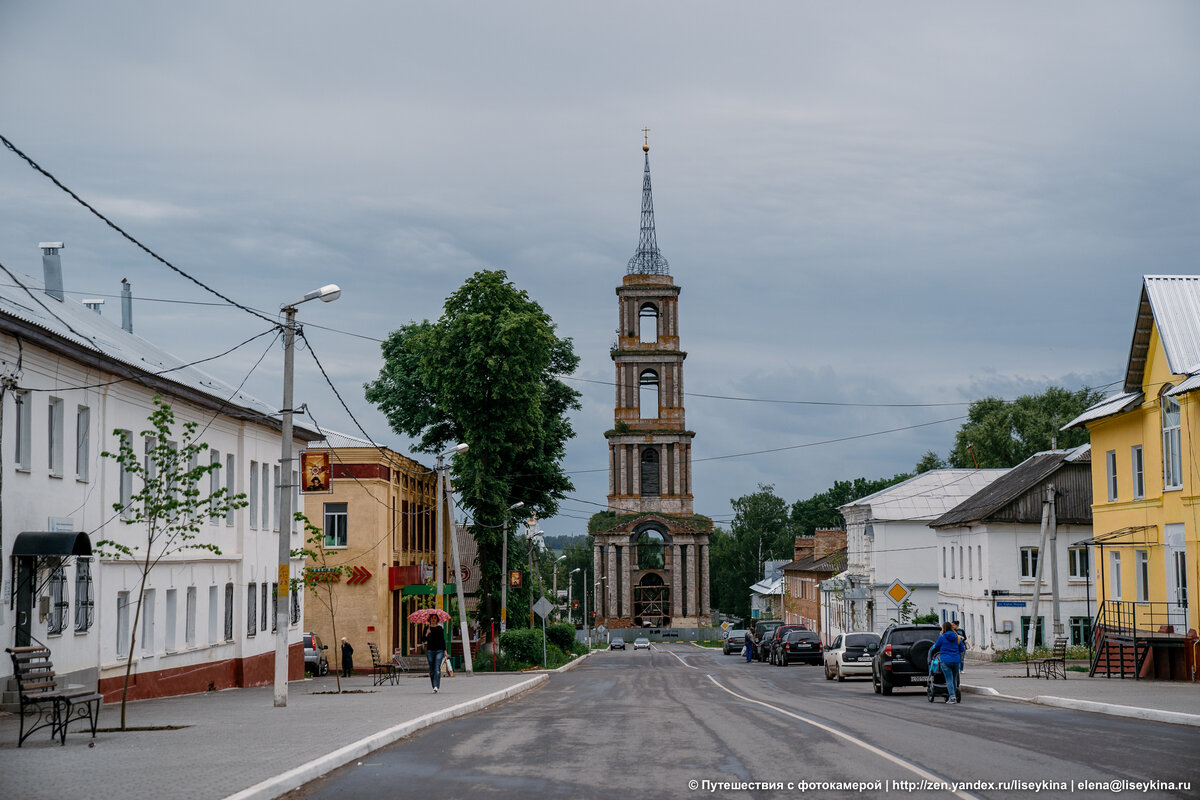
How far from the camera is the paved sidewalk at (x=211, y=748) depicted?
1096 centimetres

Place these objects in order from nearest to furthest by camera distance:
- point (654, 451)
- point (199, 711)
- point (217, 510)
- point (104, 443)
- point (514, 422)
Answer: point (217, 510) → point (199, 711) → point (104, 443) → point (514, 422) → point (654, 451)

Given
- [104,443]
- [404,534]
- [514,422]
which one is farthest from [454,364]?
[104,443]


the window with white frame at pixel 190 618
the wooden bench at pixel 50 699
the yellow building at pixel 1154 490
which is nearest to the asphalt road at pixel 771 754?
the wooden bench at pixel 50 699

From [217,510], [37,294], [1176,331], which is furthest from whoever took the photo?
[1176,331]

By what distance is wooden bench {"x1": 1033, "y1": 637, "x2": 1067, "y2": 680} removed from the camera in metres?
31.7

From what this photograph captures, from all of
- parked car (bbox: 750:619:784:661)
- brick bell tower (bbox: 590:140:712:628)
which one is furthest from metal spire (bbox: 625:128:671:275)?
parked car (bbox: 750:619:784:661)

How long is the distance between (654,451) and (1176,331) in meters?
82.9

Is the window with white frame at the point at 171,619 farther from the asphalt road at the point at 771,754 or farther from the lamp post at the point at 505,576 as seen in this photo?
the lamp post at the point at 505,576

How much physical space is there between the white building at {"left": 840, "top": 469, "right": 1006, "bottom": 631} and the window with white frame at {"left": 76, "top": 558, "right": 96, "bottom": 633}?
49.1 meters

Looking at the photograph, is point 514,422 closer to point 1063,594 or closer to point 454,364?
point 454,364

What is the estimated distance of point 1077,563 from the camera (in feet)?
171

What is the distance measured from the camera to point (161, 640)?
29.3 metres

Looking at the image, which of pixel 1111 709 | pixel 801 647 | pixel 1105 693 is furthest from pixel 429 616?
pixel 801 647

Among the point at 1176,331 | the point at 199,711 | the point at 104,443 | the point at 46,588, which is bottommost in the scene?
the point at 199,711
